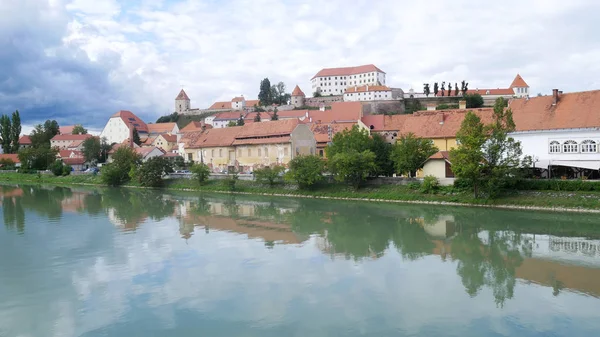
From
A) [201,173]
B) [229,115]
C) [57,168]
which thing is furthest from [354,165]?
[229,115]

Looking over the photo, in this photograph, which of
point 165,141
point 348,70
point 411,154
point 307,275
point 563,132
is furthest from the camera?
point 348,70

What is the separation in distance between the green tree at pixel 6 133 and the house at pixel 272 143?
44350mm

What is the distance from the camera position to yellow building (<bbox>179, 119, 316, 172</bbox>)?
3741 cm

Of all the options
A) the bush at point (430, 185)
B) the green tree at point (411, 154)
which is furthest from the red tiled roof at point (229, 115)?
the bush at point (430, 185)

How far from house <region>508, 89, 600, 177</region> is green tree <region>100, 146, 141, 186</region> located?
31.9 meters

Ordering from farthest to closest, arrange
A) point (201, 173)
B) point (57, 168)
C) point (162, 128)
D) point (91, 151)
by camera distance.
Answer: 1. point (162, 128)
2. point (91, 151)
3. point (57, 168)
4. point (201, 173)

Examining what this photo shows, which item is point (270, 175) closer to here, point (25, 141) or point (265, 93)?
point (265, 93)

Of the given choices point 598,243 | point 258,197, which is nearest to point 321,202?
point 258,197

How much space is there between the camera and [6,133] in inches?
2653

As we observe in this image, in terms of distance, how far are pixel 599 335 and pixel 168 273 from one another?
995 centimetres

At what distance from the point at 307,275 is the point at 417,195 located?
1511cm

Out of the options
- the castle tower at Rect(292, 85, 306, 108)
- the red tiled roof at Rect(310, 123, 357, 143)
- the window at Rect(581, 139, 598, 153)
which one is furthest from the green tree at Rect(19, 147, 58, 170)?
the window at Rect(581, 139, 598, 153)

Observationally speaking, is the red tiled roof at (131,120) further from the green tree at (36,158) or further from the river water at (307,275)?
the river water at (307,275)

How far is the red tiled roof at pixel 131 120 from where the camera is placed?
7494 centimetres
